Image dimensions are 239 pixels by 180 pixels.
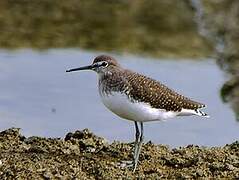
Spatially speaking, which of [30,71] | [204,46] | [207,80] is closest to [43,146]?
[30,71]

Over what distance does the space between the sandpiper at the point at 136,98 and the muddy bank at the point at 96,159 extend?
216mm

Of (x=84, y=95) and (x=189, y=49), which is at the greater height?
(x=189, y=49)

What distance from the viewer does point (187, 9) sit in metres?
11.7

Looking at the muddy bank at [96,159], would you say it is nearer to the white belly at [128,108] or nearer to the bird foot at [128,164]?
the bird foot at [128,164]

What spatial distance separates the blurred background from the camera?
7.54m

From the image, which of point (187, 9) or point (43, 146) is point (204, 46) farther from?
point (43, 146)

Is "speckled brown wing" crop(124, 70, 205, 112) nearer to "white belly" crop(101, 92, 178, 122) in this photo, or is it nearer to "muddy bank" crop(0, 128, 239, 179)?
"white belly" crop(101, 92, 178, 122)

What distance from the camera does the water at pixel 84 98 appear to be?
24.3 ft

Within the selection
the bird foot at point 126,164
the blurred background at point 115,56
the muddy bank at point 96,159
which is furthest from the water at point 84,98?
the bird foot at point 126,164

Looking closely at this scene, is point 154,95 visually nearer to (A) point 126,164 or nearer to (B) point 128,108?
(B) point 128,108

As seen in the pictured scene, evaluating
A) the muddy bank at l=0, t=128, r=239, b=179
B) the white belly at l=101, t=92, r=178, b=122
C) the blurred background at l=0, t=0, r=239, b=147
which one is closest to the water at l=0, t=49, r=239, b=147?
the blurred background at l=0, t=0, r=239, b=147

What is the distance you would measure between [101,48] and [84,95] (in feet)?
6.26

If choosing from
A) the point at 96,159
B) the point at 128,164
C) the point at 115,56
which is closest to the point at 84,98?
the point at 115,56

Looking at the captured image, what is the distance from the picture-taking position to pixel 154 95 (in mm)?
5902
